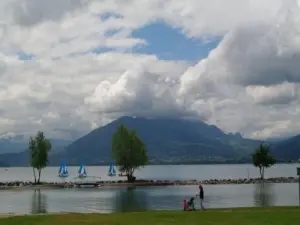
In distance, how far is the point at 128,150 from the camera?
5901 inches

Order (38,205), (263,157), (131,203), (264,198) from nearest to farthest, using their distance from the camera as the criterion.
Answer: (38,205) → (131,203) → (264,198) → (263,157)

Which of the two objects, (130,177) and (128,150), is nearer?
(128,150)

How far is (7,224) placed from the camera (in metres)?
37.8

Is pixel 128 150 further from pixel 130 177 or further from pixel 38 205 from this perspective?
pixel 38 205

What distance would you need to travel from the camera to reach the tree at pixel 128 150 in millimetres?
149500

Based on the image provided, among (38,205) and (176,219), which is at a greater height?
(176,219)

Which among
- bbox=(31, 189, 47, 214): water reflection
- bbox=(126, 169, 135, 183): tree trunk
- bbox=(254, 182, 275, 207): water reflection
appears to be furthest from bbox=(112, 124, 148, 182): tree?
bbox=(31, 189, 47, 214): water reflection

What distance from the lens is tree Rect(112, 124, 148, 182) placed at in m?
150

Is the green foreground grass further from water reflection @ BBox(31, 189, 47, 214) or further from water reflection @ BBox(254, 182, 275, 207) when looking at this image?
water reflection @ BBox(254, 182, 275, 207)

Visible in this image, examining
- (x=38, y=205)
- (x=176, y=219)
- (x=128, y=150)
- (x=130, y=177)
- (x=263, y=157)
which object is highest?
(x=128, y=150)

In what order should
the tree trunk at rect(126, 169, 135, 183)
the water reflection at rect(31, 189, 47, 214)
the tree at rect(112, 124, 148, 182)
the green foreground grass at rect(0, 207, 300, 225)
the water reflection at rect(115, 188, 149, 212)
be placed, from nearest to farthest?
the green foreground grass at rect(0, 207, 300, 225)
the water reflection at rect(115, 188, 149, 212)
the water reflection at rect(31, 189, 47, 214)
the tree at rect(112, 124, 148, 182)
the tree trunk at rect(126, 169, 135, 183)

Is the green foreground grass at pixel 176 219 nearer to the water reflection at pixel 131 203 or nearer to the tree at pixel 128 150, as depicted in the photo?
the water reflection at pixel 131 203

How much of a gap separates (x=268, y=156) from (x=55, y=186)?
6403 cm

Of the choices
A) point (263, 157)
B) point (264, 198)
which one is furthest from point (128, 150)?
point (264, 198)
